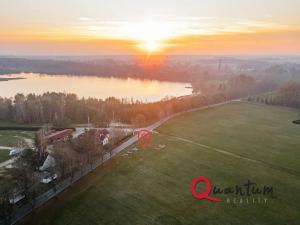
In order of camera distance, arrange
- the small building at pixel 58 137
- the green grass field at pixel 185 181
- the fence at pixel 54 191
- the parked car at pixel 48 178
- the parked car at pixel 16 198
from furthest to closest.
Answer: the small building at pixel 58 137, the parked car at pixel 48 178, the parked car at pixel 16 198, the green grass field at pixel 185 181, the fence at pixel 54 191

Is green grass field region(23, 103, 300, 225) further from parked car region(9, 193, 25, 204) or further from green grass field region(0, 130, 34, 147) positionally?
green grass field region(0, 130, 34, 147)

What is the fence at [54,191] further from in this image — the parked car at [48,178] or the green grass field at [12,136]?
the green grass field at [12,136]

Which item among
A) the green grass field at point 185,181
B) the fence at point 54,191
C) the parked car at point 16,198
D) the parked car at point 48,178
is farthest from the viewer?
the parked car at point 48,178

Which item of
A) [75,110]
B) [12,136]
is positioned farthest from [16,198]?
[75,110]

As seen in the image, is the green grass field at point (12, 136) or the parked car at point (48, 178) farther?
the green grass field at point (12, 136)

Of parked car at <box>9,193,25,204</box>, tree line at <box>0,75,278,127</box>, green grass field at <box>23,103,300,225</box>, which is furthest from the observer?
tree line at <box>0,75,278,127</box>

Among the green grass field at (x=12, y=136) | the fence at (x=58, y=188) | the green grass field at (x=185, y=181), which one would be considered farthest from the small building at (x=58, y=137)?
the green grass field at (x=185, y=181)

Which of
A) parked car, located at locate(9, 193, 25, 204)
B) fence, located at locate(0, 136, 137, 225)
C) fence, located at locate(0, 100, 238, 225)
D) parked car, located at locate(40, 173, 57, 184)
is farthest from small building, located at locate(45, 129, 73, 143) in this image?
parked car, located at locate(9, 193, 25, 204)

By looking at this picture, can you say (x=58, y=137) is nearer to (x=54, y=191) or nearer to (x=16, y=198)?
(x=54, y=191)
